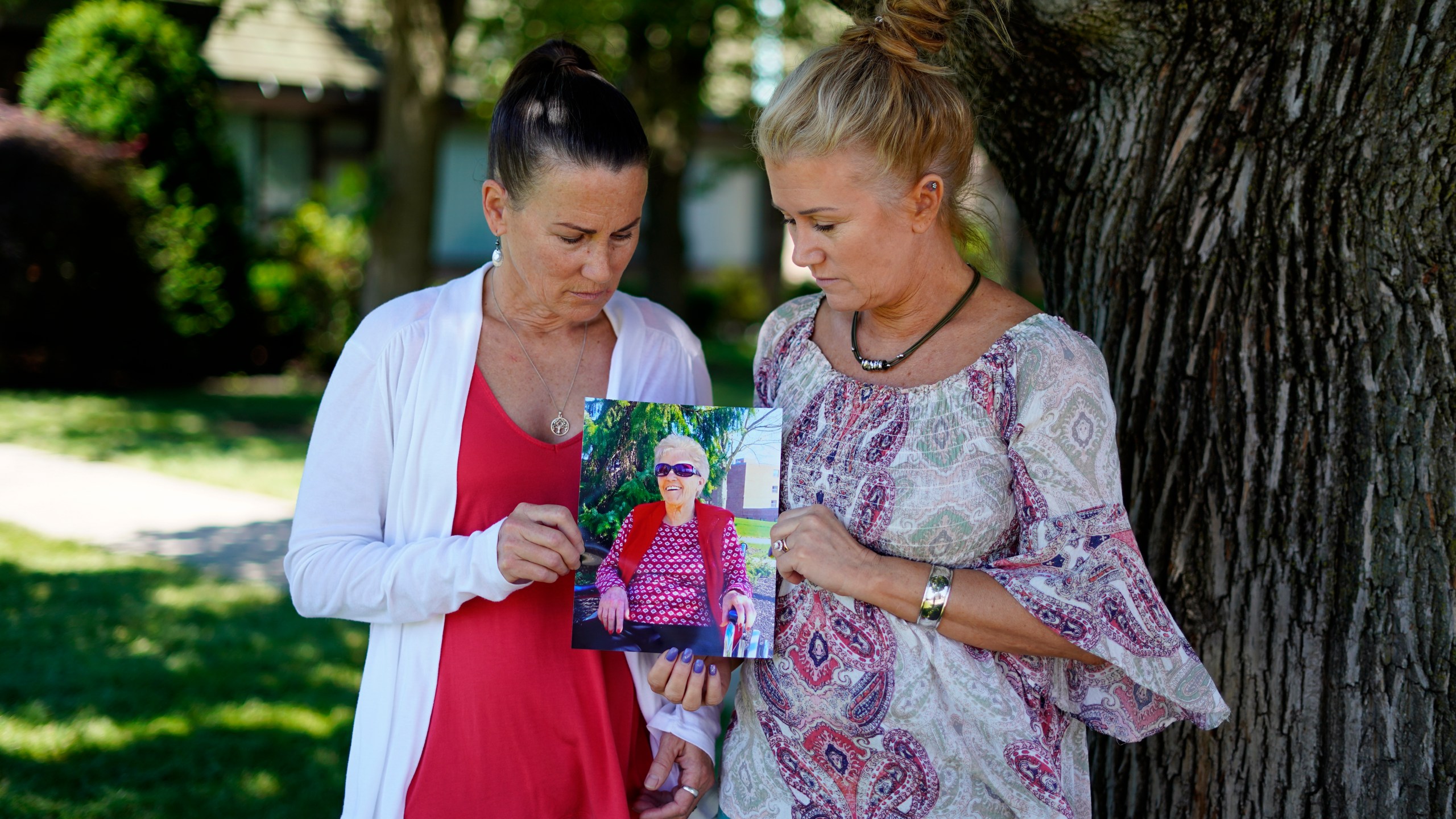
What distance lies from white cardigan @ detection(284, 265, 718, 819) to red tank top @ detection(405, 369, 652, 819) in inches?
1.4

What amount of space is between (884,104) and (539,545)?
1033mm

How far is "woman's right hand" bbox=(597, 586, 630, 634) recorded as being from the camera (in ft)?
7.15

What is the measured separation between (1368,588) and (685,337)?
5.25 feet

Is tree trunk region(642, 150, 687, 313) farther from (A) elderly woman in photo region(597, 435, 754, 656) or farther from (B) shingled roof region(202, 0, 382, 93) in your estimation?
(A) elderly woman in photo region(597, 435, 754, 656)

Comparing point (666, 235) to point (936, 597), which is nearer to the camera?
point (936, 597)

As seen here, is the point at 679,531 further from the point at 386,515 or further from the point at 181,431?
the point at 181,431

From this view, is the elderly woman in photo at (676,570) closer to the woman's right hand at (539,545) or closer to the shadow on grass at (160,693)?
the woman's right hand at (539,545)

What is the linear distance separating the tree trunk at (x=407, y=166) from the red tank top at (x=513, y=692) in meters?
10.2

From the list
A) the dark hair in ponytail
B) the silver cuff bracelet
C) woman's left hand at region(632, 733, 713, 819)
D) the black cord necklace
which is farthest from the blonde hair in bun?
woman's left hand at region(632, 733, 713, 819)

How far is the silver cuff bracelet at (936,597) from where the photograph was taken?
6.71 feet

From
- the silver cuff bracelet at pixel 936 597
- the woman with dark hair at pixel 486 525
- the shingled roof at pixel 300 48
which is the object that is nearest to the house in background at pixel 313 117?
the shingled roof at pixel 300 48

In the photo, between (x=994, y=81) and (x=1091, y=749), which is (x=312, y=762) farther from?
(x=994, y=81)

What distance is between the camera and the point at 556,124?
2.30 m

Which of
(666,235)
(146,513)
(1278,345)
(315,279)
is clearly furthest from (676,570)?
(666,235)
